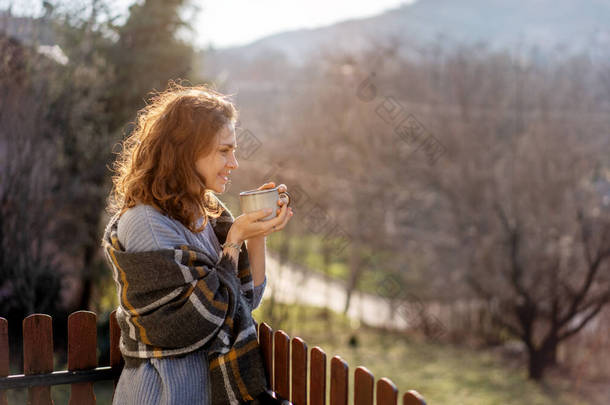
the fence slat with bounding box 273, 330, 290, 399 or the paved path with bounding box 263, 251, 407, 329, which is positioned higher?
the fence slat with bounding box 273, 330, 290, 399

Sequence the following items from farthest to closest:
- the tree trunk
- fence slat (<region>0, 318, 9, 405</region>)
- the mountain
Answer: the mountain, the tree trunk, fence slat (<region>0, 318, 9, 405</region>)

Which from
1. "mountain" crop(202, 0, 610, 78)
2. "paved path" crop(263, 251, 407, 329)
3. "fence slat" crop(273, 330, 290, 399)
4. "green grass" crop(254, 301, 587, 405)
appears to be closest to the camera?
"fence slat" crop(273, 330, 290, 399)

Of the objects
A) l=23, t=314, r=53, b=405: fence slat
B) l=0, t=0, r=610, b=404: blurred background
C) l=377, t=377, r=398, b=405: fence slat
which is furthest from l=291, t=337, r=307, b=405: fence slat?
l=0, t=0, r=610, b=404: blurred background

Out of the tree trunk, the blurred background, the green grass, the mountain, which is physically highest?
the mountain

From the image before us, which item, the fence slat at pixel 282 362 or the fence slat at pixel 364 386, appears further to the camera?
the fence slat at pixel 282 362

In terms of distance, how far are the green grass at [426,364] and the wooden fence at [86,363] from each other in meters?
5.75

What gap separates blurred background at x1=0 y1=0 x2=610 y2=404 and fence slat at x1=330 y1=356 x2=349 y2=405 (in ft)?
12.8

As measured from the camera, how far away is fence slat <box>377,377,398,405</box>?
1.22 meters

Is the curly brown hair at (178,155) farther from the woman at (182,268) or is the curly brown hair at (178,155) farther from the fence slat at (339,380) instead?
the fence slat at (339,380)

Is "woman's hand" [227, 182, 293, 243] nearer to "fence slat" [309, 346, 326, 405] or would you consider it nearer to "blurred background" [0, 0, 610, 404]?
"fence slat" [309, 346, 326, 405]

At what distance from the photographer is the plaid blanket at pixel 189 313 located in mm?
1338

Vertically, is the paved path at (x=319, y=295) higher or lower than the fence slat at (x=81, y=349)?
lower

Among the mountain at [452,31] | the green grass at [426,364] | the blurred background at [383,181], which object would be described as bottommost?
Result: the green grass at [426,364]

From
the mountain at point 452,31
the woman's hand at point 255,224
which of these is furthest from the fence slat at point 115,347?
the mountain at point 452,31
